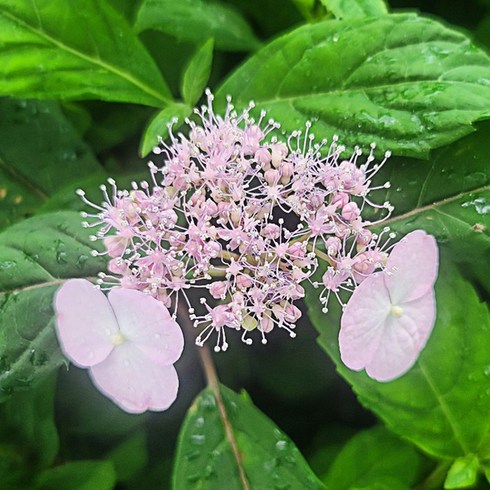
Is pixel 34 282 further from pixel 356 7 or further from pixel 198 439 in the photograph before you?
pixel 356 7

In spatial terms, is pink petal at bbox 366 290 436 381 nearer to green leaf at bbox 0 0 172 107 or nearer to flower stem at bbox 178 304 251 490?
flower stem at bbox 178 304 251 490

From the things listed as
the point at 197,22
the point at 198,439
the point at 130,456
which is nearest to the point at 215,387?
the point at 198,439

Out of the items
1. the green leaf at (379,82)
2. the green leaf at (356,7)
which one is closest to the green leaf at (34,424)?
the green leaf at (379,82)

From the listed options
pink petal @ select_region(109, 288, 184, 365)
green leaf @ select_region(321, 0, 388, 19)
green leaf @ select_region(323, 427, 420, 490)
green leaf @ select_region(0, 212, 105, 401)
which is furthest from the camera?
green leaf @ select_region(323, 427, 420, 490)

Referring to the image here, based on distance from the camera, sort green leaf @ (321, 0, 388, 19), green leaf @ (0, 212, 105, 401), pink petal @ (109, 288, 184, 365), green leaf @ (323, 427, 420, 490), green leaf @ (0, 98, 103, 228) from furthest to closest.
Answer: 1. green leaf @ (0, 98, 103, 228)
2. green leaf @ (323, 427, 420, 490)
3. green leaf @ (321, 0, 388, 19)
4. green leaf @ (0, 212, 105, 401)
5. pink petal @ (109, 288, 184, 365)

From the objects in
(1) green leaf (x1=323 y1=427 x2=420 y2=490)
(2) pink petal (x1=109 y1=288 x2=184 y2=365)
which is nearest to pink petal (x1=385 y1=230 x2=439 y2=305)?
(2) pink petal (x1=109 y1=288 x2=184 y2=365)

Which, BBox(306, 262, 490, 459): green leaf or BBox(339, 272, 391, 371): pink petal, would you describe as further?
BBox(306, 262, 490, 459): green leaf

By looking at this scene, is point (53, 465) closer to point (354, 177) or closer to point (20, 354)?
point (20, 354)
